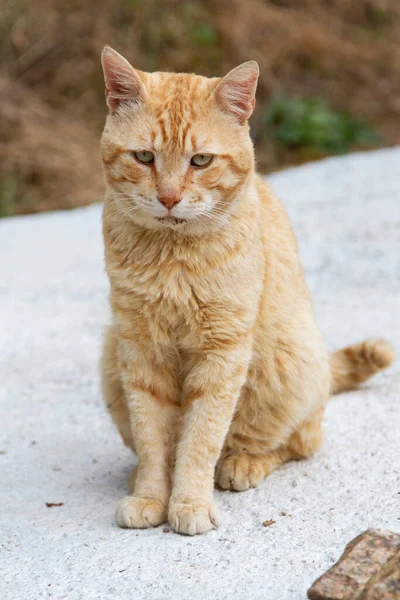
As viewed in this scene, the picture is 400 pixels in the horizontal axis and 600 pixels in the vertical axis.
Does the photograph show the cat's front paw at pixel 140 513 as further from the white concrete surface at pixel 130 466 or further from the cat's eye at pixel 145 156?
the cat's eye at pixel 145 156

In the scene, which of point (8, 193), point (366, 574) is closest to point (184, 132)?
point (366, 574)

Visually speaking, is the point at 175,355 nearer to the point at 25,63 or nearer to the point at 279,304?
the point at 279,304

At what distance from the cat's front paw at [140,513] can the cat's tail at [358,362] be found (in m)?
1.25

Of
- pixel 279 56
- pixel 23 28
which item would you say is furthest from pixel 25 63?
pixel 279 56

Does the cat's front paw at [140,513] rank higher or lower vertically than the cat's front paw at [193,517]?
lower

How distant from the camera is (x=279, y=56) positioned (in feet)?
36.4

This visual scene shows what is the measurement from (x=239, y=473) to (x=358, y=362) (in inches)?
37.1

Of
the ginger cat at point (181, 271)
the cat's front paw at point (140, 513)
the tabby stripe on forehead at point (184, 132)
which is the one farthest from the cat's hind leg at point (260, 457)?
the tabby stripe on forehead at point (184, 132)

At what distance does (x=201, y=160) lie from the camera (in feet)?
8.80

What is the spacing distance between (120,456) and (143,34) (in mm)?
8477

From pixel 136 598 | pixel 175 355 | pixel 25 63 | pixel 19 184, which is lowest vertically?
pixel 19 184

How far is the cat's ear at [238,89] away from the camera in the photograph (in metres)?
2.76

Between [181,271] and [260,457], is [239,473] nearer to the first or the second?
[260,457]

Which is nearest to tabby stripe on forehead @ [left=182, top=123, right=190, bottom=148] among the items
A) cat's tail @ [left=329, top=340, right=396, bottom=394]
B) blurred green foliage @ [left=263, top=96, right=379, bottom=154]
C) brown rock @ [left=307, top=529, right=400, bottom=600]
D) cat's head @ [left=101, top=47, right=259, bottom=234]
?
cat's head @ [left=101, top=47, right=259, bottom=234]
